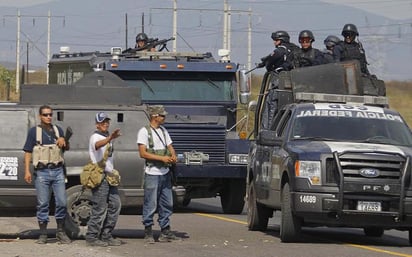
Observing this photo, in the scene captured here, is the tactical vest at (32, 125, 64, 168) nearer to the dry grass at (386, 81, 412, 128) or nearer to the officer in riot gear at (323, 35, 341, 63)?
the officer in riot gear at (323, 35, 341, 63)

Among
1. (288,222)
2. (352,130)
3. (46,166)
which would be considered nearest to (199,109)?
(352,130)

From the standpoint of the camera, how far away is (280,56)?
2009 cm

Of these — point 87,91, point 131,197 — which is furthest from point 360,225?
point 87,91

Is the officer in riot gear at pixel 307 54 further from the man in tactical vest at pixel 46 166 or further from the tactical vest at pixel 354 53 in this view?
the man in tactical vest at pixel 46 166

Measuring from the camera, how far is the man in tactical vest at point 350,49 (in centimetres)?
1958

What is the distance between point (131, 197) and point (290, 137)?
9.10ft

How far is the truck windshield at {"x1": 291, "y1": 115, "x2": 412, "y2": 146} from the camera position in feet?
50.7

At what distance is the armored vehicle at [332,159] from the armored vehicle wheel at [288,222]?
0.01 meters

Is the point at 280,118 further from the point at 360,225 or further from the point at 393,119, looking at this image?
the point at 360,225

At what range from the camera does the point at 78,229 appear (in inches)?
598

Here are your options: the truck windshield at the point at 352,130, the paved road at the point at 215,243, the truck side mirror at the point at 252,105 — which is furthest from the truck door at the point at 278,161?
the truck side mirror at the point at 252,105

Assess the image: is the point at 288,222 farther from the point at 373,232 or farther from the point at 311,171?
the point at 373,232

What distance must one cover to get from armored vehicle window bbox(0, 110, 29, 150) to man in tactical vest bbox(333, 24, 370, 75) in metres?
5.90

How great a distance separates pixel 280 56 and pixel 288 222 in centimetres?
596
